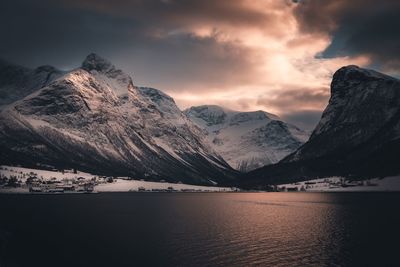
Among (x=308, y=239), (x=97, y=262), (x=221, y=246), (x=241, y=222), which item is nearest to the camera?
(x=97, y=262)

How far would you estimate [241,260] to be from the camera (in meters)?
96.3

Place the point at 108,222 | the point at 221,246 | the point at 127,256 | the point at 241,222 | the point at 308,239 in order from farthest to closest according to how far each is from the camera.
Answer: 1. the point at 241,222
2. the point at 108,222
3. the point at 308,239
4. the point at 221,246
5. the point at 127,256

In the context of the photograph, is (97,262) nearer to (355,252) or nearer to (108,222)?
(355,252)

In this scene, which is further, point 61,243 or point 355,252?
point 61,243

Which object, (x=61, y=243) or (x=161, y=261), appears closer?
(x=161, y=261)

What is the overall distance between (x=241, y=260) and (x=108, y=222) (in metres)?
79.3

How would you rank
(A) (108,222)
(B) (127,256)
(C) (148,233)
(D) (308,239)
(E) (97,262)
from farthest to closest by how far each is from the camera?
(A) (108,222), (C) (148,233), (D) (308,239), (B) (127,256), (E) (97,262)

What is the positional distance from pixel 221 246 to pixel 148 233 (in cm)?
3053

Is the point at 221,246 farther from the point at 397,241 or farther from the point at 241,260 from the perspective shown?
the point at 397,241

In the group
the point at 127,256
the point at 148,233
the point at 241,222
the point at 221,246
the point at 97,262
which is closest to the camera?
the point at 97,262

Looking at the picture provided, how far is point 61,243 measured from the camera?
113250 mm

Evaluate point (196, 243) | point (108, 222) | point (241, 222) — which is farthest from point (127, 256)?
point (241, 222)

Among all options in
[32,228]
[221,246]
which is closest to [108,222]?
[32,228]

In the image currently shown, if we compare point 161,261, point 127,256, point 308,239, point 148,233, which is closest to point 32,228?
point 148,233
